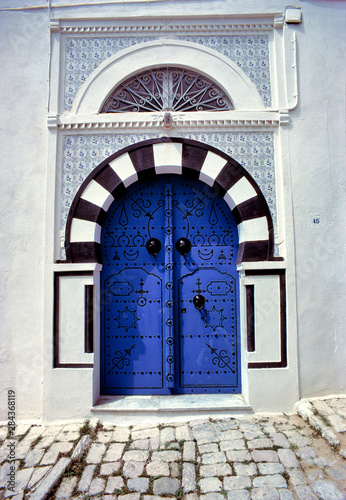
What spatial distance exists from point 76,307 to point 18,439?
126cm

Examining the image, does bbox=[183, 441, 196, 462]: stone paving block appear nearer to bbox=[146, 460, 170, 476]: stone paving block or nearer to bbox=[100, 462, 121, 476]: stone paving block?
bbox=[146, 460, 170, 476]: stone paving block

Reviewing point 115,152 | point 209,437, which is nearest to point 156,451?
point 209,437

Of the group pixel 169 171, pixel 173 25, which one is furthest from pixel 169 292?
pixel 173 25

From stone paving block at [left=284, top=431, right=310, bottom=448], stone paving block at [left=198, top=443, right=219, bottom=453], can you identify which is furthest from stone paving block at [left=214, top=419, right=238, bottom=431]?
stone paving block at [left=284, top=431, right=310, bottom=448]

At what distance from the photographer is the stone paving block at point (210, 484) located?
2414 mm

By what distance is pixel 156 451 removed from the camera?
9.32 feet

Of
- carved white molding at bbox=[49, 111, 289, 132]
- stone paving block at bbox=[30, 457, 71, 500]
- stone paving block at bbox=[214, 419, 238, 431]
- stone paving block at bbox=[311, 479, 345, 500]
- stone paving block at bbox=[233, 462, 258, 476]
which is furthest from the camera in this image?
carved white molding at bbox=[49, 111, 289, 132]

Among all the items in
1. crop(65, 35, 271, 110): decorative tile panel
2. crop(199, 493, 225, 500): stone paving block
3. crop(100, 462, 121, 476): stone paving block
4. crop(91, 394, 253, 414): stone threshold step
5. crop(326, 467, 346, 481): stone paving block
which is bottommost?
crop(199, 493, 225, 500): stone paving block

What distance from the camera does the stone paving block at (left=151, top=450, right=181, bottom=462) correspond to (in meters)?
2.72

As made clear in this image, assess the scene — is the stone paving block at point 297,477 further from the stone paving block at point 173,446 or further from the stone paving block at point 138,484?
the stone paving block at point 138,484

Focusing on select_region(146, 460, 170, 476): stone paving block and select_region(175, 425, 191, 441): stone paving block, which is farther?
select_region(175, 425, 191, 441): stone paving block

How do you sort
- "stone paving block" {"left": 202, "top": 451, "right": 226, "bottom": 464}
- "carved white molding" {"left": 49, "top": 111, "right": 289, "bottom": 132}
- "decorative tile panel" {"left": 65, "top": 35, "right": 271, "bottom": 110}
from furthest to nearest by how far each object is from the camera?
1. "decorative tile panel" {"left": 65, "top": 35, "right": 271, "bottom": 110}
2. "carved white molding" {"left": 49, "top": 111, "right": 289, "bottom": 132}
3. "stone paving block" {"left": 202, "top": 451, "right": 226, "bottom": 464}

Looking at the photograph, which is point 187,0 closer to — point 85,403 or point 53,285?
point 53,285

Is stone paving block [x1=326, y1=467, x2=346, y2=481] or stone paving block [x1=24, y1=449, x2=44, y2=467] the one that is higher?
stone paving block [x1=326, y1=467, x2=346, y2=481]
